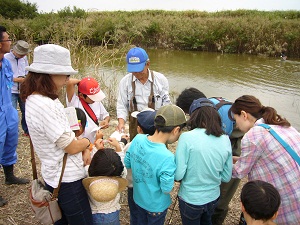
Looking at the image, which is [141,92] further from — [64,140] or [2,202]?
[2,202]

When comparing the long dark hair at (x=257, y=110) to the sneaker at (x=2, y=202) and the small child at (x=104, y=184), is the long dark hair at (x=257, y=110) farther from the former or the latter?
the sneaker at (x=2, y=202)

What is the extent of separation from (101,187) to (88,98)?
3.57ft

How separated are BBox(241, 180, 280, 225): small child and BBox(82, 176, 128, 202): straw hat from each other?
84 centimetres

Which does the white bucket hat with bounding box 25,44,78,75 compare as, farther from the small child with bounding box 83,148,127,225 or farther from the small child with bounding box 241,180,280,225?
the small child with bounding box 241,180,280,225

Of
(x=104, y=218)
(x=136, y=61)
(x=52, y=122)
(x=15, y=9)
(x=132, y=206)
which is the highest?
(x=15, y=9)

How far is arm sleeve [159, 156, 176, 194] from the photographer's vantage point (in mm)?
1778

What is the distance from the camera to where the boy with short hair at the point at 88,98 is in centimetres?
254

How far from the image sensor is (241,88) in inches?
389

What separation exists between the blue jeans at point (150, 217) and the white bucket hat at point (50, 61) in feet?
3.82

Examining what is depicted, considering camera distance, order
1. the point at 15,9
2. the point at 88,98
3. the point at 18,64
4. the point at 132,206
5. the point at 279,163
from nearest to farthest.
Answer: the point at 279,163 → the point at 132,206 → the point at 88,98 → the point at 18,64 → the point at 15,9

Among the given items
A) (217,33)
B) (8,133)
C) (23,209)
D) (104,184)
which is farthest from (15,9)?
(104,184)

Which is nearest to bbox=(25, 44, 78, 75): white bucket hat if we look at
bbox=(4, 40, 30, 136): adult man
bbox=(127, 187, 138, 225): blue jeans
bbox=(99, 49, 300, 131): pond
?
bbox=(127, 187, 138, 225): blue jeans

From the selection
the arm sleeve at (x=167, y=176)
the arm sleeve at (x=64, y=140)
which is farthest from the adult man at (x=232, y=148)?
the arm sleeve at (x=64, y=140)

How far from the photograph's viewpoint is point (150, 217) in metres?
2.00
